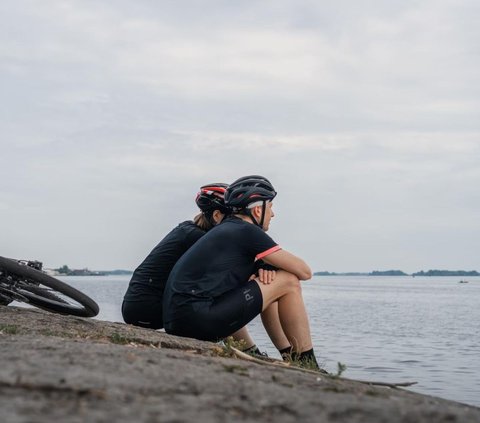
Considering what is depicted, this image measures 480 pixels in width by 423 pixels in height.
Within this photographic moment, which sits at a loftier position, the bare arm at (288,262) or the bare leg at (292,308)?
the bare arm at (288,262)

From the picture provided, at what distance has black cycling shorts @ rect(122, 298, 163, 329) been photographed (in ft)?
26.1

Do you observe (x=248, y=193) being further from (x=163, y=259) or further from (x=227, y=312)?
(x=163, y=259)

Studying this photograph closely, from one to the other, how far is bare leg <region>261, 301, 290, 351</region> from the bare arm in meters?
0.39

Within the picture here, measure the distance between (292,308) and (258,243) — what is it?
60 centimetres

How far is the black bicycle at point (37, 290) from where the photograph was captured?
7988mm

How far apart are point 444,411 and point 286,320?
3.27m

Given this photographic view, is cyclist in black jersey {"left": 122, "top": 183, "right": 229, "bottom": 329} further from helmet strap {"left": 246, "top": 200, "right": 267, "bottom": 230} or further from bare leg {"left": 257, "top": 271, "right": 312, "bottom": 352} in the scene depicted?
bare leg {"left": 257, "top": 271, "right": 312, "bottom": 352}

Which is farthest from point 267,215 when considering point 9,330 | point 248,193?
point 9,330

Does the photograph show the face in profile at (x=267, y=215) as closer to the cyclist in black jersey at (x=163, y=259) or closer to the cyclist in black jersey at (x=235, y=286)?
the cyclist in black jersey at (x=235, y=286)

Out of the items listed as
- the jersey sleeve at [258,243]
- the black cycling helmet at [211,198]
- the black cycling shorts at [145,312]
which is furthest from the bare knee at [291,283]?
the black cycling shorts at [145,312]

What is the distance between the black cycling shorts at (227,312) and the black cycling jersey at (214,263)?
0.04 m

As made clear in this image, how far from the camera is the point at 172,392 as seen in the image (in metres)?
3.62

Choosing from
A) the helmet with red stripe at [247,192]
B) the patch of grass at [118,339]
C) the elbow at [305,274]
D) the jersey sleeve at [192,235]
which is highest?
the helmet with red stripe at [247,192]

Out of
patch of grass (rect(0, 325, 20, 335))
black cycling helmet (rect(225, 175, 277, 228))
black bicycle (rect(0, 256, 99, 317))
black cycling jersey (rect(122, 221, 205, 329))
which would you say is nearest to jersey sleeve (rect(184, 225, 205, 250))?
black cycling jersey (rect(122, 221, 205, 329))
